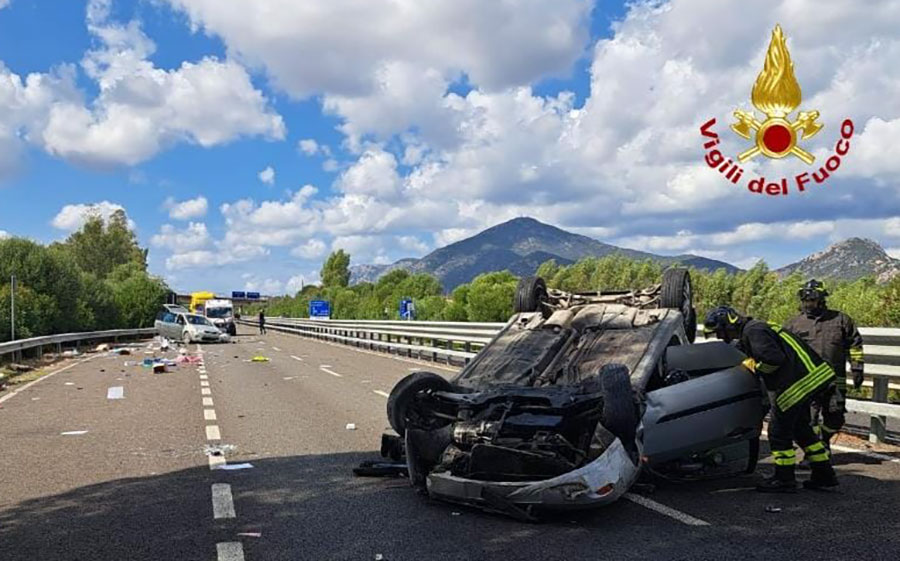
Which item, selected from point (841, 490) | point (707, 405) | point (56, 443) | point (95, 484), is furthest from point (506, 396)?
point (56, 443)

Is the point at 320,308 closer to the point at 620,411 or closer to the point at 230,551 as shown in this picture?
the point at 620,411

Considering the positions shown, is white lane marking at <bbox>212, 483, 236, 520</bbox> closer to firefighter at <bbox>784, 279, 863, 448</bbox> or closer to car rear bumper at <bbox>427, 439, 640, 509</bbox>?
car rear bumper at <bbox>427, 439, 640, 509</bbox>

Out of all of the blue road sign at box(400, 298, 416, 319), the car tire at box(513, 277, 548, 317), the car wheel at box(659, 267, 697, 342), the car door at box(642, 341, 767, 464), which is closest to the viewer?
the car door at box(642, 341, 767, 464)

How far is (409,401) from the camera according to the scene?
20.5ft

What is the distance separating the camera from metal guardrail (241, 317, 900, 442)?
7.96m

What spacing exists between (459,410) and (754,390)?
→ 2418 millimetres

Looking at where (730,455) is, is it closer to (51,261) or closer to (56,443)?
(56,443)

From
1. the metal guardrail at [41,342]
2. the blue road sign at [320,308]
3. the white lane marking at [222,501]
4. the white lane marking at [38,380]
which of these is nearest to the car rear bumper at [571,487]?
the white lane marking at [222,501]

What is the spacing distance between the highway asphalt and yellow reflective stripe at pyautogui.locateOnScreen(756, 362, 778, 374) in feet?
3.09

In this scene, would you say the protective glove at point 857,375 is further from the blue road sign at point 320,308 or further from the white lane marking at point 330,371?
the blue road sign at point 320,308

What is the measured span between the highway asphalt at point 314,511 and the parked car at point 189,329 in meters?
24.6

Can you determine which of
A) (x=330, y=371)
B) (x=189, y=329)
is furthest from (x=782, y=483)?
(x=189, y=329)

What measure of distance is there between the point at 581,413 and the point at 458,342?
54.9ft

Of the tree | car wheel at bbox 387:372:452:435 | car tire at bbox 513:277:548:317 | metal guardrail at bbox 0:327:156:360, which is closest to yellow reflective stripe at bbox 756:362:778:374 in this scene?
car wheel at bbox 387:372:452:435
